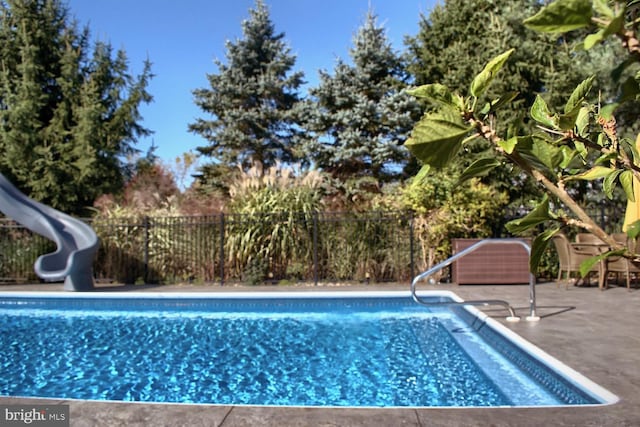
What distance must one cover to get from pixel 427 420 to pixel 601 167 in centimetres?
174

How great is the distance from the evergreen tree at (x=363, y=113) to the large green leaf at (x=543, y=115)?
1260 centimetres

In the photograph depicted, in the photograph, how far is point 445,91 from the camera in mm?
581

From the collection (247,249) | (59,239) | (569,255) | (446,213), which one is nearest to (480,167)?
(569,255)

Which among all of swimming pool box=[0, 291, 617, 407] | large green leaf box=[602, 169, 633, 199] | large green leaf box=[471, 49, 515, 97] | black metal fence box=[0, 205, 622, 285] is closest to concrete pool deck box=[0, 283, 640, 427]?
swimming pool box=[0, 291, 617, 407]

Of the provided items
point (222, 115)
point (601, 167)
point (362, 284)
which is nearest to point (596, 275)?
point (362, 284)

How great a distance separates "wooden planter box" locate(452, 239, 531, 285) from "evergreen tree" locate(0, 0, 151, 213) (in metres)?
9.93

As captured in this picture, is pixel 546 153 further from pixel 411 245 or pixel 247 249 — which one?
pixel 247 249

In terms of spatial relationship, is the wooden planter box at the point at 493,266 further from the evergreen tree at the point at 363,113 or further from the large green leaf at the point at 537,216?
the large green leaf at the point at 537,216

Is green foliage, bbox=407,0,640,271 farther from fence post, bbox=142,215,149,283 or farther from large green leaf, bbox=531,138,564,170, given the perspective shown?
fence post, bbox=142,215,149,283

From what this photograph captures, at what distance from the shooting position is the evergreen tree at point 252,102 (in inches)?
611

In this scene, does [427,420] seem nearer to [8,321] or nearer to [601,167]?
[601,167]

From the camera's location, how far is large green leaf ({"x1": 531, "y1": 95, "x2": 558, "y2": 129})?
0.69 m

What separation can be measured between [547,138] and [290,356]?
4.03 metres

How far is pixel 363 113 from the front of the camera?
13.6 metres
